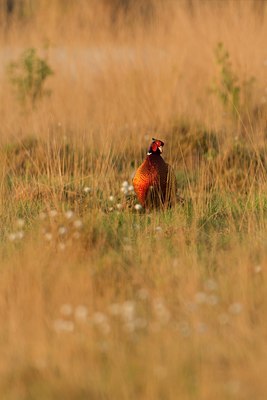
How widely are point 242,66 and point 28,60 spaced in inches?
80.7

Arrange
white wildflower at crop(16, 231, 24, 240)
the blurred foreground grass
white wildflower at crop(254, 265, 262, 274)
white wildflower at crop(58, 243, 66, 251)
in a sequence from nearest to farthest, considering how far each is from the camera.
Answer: the blurred foreground grass
white wildflower at crop(254, 265, 262, 274)
white wildflower at crop(58, 243, 66, 251)
white wildflower at crop(16, 231, 24, 240)

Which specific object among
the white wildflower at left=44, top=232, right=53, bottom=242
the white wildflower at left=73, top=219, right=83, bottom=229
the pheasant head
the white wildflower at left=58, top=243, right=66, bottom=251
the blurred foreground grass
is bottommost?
the blurred foreground grass

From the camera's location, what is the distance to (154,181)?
5184 millimetres

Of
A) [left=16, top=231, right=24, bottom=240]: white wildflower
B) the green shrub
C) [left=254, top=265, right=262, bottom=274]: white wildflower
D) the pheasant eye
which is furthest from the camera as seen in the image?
the green shrub

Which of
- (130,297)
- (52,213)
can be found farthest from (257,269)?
(52,213)

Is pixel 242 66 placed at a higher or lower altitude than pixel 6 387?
higher

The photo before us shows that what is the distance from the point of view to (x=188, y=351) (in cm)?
317

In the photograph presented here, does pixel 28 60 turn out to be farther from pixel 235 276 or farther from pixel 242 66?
pixel 235 276

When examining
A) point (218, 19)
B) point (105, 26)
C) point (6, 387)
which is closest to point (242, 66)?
point (218, 19)

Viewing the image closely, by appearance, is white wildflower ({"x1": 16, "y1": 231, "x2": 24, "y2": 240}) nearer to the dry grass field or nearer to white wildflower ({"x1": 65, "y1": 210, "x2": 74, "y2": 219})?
the dry grass field

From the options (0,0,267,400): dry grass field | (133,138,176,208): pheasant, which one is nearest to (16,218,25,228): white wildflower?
(0,0,267,400): dry grass field

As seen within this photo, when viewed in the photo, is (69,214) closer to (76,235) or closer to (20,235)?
(76,235)

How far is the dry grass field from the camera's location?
122 inches

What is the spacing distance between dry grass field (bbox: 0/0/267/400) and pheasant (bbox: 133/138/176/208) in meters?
0.09
